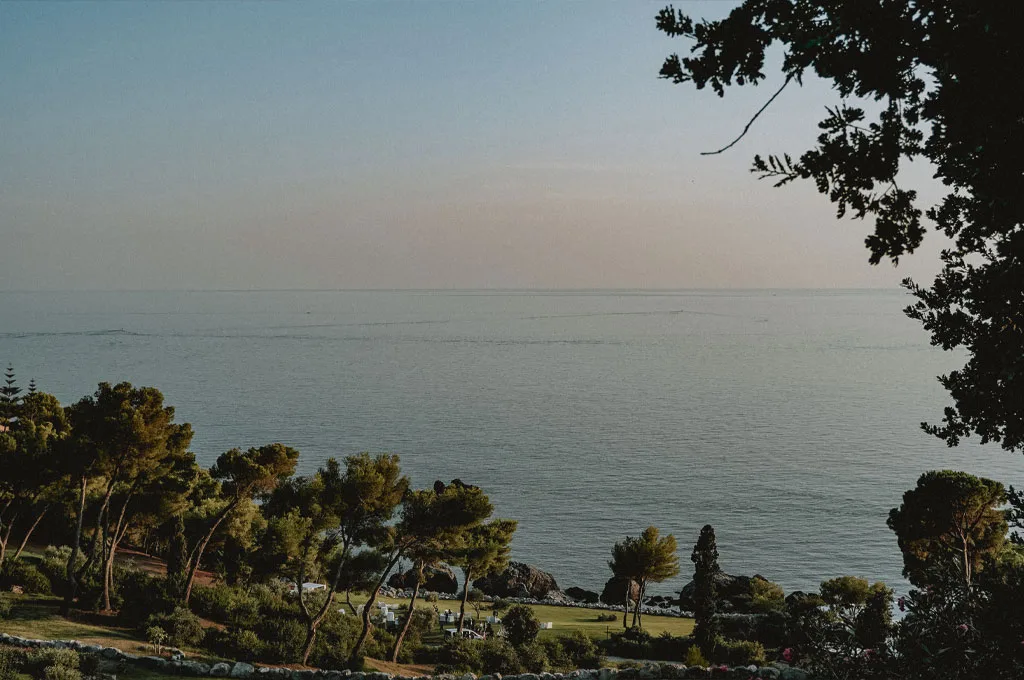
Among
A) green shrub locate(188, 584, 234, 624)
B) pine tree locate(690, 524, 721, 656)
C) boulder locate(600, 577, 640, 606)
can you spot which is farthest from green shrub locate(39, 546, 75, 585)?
boulder locate(600, 577, 640, 606)

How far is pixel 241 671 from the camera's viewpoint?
1566cm

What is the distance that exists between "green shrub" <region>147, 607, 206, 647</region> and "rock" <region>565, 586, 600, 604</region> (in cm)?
2234

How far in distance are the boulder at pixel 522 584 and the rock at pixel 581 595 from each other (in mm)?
679

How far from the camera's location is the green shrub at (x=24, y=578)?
71.1ft

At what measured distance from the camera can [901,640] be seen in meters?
8.14

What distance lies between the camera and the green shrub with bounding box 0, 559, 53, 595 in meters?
21.7

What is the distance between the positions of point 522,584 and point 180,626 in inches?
856

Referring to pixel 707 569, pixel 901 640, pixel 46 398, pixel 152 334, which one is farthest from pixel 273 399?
pixel 152 334

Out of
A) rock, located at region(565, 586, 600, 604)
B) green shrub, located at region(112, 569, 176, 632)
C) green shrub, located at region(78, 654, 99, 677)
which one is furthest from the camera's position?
rock, located at region(565, 586, 600, 604)

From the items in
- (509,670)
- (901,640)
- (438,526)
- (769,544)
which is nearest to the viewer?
(901,640)

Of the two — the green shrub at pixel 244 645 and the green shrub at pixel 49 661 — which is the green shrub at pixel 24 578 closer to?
the green shrub at pixel 244 645

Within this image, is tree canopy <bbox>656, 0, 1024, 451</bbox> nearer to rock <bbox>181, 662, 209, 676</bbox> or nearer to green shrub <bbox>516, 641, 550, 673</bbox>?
rock <bbox>181, 662, 209, 676</bbox>

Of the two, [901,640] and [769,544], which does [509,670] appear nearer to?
[901,640]

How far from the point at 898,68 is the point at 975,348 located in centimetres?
269
